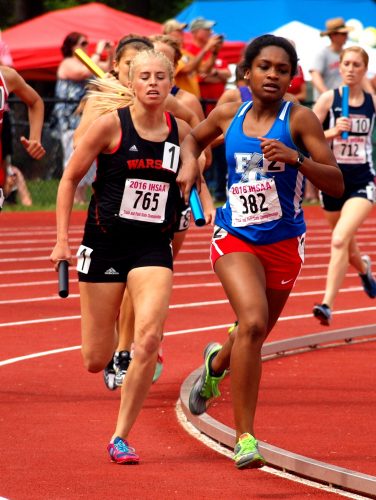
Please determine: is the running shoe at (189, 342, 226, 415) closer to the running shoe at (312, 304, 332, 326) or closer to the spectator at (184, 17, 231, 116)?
the running shoe at (312, 304, 332, 326)

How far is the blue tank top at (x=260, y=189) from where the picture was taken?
725 cm

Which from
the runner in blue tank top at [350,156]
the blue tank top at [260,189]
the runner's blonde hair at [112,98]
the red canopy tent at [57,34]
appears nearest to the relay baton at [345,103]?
the runner in blue tank top at [350,156]

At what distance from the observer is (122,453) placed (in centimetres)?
724

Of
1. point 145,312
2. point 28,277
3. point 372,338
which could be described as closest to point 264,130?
point 145,312

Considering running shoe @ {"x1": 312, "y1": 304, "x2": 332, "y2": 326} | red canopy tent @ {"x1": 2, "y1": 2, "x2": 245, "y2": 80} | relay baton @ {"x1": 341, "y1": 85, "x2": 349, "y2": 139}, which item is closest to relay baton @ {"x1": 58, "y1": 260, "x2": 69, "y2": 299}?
running shoe @ {"x1": 312, "y1": 304, "x2": 332, "y2": 326}

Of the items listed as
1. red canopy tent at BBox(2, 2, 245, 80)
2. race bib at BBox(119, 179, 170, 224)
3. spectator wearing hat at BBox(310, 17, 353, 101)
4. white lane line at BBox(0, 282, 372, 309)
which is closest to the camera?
race bib at BBox(119, 179, 170, 224)

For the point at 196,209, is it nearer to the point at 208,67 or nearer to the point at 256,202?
the point at 256,202

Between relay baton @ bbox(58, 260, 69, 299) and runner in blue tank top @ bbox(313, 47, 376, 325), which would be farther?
runner in blue tank top @ bbox(313, 47, 376, 325)

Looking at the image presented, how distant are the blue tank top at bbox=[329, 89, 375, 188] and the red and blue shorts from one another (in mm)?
5157

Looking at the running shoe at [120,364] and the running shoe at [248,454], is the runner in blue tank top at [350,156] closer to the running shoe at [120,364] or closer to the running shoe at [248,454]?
the running shoe at [120,364]

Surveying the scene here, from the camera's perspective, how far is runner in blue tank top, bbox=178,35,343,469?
23.2 ft

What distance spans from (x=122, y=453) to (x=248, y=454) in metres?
0.74

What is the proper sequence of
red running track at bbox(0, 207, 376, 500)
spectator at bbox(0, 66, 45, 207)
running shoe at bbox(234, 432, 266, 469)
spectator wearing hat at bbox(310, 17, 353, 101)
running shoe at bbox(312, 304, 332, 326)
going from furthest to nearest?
spectator wearing hat at bbox(310, 17, 353, 101) < running shoe at bbox(312, 304, 332, 326) < spectator at bbox(0, 66, 45, 207) < red running track at bbox(0, 207, 376, 500) < running shoe at bbox(234, 432, 266, 469)

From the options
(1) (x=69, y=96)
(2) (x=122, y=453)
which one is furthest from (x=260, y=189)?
(1) (x=69, y=96)
